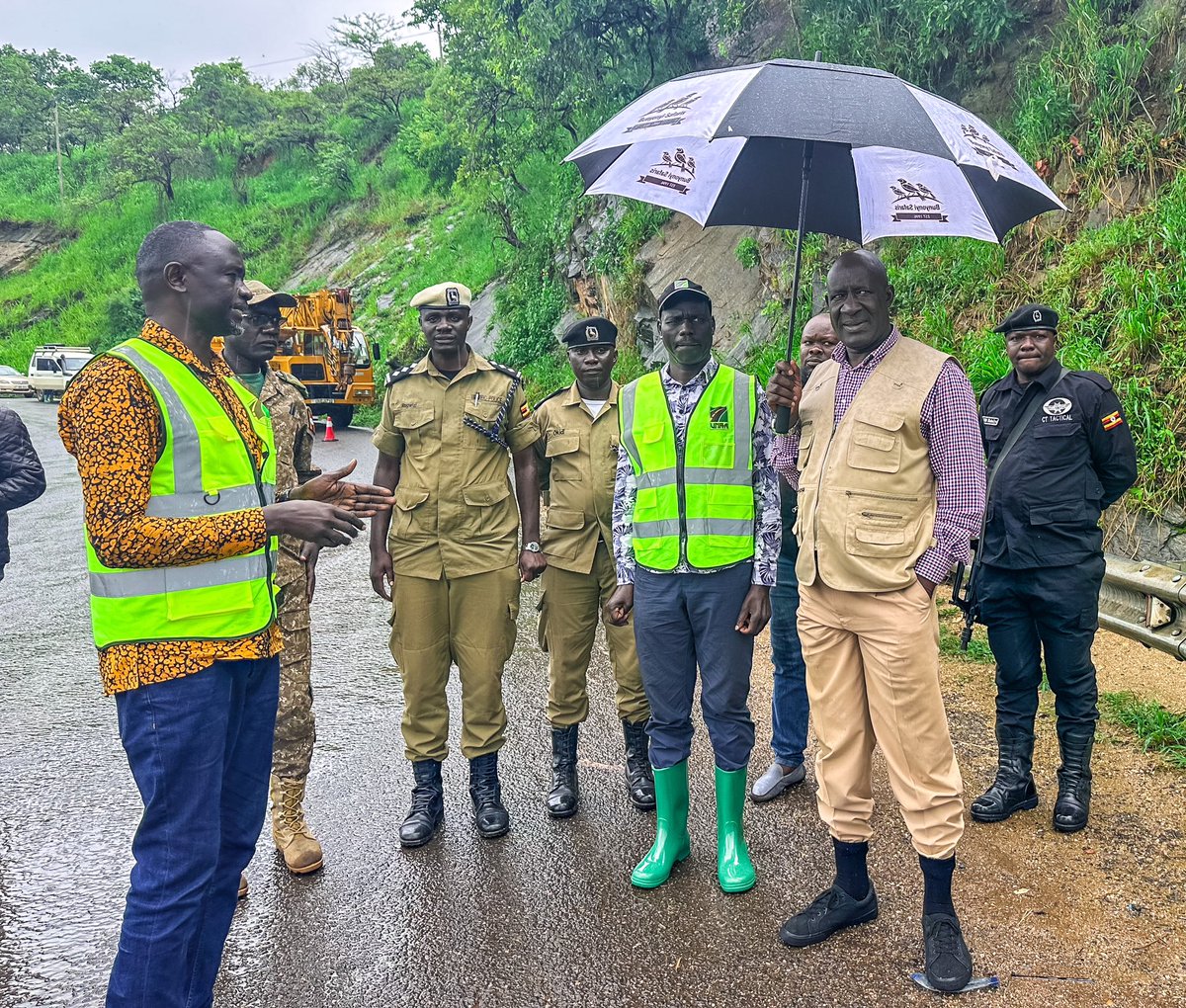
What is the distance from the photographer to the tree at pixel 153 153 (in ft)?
139

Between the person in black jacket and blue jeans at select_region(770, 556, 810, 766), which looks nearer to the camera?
blue jeans at select_region(770, 556, 810, 766)

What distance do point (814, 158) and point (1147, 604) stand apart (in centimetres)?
237

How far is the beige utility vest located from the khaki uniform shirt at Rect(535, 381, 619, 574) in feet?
4.51

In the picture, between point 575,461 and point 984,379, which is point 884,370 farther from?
point 984,379

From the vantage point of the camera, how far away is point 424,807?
389 centimetres

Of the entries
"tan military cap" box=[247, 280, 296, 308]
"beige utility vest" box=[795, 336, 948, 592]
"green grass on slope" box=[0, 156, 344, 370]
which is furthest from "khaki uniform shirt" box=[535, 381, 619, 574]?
"green grass on slope" box=[0, 156, 344, 370]

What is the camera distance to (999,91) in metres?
10.5

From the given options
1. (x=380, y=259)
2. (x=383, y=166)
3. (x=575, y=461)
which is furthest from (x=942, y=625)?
(x=383, y=166)

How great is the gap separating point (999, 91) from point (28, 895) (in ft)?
37.3

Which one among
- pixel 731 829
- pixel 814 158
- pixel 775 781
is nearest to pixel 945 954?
pixel 731 829

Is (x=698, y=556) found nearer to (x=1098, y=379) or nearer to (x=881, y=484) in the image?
(x=881, y=484)

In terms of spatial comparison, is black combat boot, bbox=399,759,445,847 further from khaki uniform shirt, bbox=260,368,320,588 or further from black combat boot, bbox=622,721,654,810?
khaki uniform shirt, bbox=260,368,320,588

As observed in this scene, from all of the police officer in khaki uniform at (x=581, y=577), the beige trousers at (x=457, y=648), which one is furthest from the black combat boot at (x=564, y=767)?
the beige trousers at (x=457, y=648)

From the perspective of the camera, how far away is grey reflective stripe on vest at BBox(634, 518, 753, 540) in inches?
134
